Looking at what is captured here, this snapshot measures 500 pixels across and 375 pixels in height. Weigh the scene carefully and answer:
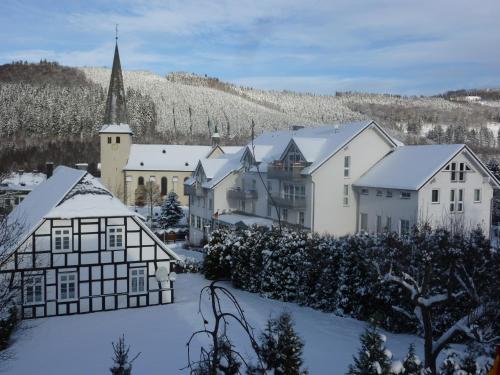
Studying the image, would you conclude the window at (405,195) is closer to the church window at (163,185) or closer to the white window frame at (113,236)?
the white window frame at (113,236)

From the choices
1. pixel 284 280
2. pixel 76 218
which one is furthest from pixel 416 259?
pixel 76 218

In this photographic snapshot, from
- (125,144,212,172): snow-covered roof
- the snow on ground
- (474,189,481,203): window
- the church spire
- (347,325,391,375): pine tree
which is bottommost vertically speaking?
the snow on ground

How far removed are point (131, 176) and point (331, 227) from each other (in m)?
43.6

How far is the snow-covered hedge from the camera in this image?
676 inches

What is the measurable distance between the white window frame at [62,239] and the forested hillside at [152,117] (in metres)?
72.5

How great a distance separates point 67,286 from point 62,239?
208 cm

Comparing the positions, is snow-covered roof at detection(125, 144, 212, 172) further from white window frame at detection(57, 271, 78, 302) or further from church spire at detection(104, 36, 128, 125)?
white window frame at detection(57, 271, 78, 302)

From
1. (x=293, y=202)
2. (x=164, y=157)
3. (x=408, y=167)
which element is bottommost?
(x=293, y=202)

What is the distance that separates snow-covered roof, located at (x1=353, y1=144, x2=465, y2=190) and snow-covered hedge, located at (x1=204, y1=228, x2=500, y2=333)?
34.9 feet

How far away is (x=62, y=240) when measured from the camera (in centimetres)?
2183

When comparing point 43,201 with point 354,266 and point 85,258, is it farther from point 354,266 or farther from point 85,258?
point 354,266

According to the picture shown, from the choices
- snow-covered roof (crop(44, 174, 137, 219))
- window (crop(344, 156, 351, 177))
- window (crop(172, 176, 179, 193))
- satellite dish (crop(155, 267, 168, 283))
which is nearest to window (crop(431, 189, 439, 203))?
window (crop(344, 156, 351, 177))

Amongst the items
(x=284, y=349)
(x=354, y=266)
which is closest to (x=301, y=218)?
(x=354, y=266)

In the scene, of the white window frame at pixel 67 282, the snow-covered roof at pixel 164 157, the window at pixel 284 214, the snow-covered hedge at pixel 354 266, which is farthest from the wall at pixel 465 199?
the snow-covered roof at pixel 164 157
